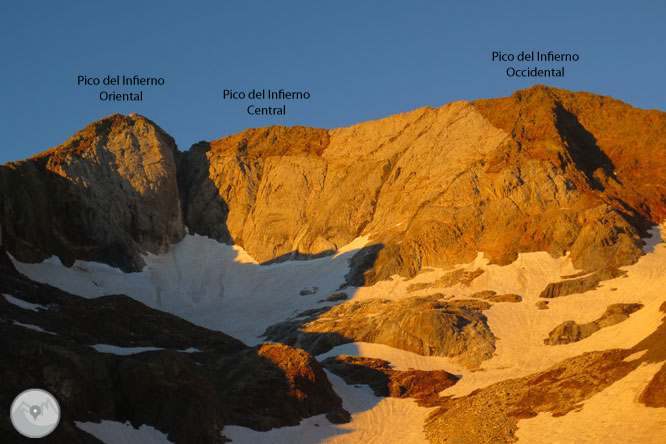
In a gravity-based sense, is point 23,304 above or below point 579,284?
above

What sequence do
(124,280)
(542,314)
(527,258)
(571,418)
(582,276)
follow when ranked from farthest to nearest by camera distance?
(124,280)
(527,258)
(582,276)
(542,314)
(571,418)

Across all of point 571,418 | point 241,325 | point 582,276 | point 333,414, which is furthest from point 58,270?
point 571,418

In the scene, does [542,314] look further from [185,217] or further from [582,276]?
[185,217]

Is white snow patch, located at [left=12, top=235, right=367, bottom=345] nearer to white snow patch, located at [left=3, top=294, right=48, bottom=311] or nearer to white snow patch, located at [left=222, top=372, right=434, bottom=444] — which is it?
white snow patch, located at [left=3, top=294, right=48, bottom=311]

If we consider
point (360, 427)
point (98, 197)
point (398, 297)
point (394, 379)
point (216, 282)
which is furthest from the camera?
point (98, 197)

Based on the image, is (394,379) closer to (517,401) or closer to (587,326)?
(517,401)

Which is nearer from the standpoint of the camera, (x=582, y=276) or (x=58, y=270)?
(x=582, y=276)

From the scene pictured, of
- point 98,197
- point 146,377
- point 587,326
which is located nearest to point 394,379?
point 587,326
